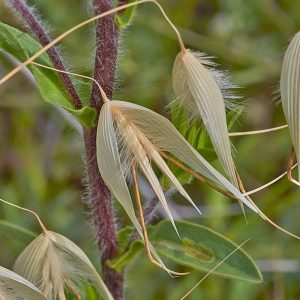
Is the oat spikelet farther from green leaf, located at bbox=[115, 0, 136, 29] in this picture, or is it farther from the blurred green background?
the blurred green background

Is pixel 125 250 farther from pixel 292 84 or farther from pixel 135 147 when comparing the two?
pixel 292 84

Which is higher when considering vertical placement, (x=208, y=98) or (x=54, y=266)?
(x=208, y=98)

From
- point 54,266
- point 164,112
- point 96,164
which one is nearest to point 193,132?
point 96,164

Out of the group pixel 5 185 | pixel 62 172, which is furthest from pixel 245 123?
pixel 5 185

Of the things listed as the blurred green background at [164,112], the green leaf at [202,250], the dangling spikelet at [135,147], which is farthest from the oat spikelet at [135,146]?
the blurred green background at [164,112]

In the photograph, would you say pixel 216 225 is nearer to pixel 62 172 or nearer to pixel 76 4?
pixel 62 172

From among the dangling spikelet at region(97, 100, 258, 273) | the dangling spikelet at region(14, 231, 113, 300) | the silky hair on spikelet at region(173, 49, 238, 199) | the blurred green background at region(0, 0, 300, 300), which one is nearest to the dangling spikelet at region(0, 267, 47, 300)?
the dangling spikelet at region(14, 231, 113, 300)
